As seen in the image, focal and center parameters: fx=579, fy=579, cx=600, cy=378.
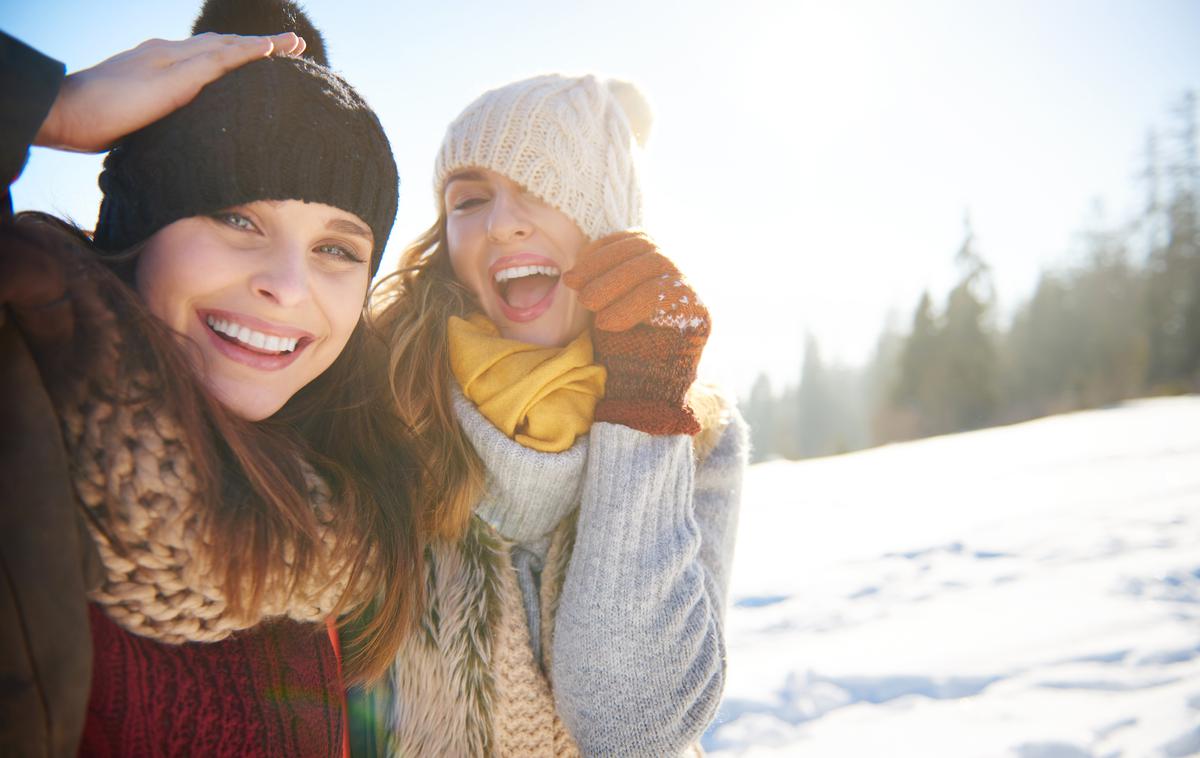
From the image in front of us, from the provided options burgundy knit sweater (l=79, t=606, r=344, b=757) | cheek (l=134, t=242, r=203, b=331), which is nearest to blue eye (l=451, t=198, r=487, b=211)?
cheek (l=134, t=242, r=203, b=331)

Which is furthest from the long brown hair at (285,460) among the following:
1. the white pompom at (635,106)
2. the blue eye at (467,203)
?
the white pompom at (635,106)

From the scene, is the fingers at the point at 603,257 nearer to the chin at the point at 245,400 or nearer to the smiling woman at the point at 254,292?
the smiling woman at the point at 254,292

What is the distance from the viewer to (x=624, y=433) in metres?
1.72

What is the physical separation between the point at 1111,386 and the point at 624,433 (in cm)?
2861

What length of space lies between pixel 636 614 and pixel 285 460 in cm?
97

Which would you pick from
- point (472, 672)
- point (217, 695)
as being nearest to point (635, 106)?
point (472, 672)

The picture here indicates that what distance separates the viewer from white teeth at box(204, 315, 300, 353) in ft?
4.16

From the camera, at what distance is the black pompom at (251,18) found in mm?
1524

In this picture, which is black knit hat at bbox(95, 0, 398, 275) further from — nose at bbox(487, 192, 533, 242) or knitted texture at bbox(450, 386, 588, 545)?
knitted texture at bbox(450, 386, 588, 545)

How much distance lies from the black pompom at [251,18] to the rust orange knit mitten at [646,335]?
39.9 inches

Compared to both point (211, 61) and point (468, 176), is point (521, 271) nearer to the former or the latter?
point (468, 176)

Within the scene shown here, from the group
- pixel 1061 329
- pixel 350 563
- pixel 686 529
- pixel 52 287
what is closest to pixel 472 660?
pixel 350 563

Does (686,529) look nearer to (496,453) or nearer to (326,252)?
(496,453)

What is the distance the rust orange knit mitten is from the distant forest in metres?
20.9
